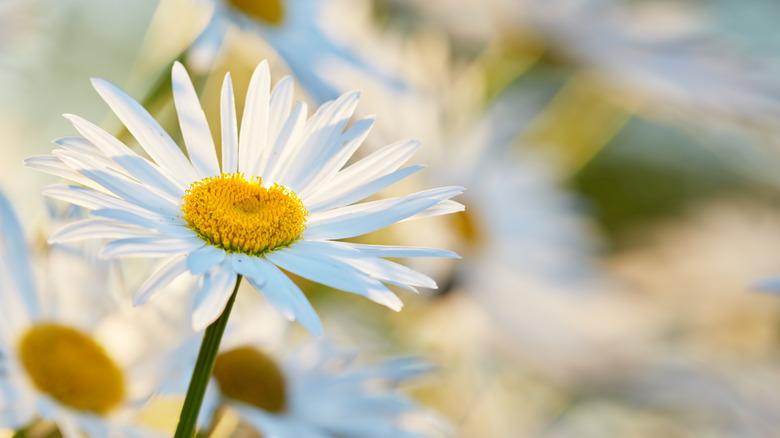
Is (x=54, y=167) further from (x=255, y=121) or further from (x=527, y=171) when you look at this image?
(x=527, y=171)

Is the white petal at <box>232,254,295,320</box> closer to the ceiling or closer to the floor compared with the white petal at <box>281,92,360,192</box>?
closer to the floor

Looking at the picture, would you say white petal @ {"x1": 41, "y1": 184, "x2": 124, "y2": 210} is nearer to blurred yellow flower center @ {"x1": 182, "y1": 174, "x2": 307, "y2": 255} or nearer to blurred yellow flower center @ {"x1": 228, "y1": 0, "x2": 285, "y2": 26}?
blurred yellow flower center @ {"x1": 182, "y1": 174, "x2": 307, "y2": 255}

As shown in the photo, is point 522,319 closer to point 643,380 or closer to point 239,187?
point 643,380

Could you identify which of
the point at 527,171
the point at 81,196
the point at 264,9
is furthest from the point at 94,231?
the point at 527,171

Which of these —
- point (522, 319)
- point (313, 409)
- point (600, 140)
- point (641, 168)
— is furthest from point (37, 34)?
point (641, 168)

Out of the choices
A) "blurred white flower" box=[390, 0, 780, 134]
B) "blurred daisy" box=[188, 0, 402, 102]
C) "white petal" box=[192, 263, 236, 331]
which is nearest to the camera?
"white petal" box=[192, 263, 236, 331]

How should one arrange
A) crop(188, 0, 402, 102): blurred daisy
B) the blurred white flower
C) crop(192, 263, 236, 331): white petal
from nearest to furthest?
crop(192, 263, 236, 331): white petal
crop(188, 0, 402, 102): blurred daisy
the blurred white flower

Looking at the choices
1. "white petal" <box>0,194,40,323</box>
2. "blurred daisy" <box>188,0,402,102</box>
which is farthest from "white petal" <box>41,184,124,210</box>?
"blurred daisy" <box>188,0,402,102</box>
